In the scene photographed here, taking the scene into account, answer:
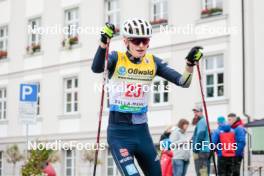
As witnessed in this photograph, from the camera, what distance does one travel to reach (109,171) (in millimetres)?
27891

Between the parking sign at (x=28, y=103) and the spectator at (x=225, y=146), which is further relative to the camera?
the parking sign at (x=28, y=103)

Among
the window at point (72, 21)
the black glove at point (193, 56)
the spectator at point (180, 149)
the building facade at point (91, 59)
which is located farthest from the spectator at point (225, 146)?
the window at point (72, 21)

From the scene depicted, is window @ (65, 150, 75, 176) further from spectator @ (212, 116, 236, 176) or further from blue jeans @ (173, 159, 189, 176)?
spectator @ (212, 116, 236, 176)

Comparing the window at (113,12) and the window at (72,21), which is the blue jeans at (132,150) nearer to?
the window at (113,12)

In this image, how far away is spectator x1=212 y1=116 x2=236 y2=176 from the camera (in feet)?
44.6

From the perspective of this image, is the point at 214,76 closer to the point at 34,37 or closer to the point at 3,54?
the point at 34,37

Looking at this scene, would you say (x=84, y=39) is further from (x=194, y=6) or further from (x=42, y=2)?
→ (x=194, y=6)

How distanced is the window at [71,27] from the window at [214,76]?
25.5ft

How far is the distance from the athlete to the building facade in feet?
52.9

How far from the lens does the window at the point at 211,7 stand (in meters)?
24.2

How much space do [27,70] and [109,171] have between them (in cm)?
794

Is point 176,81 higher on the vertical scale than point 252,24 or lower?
lower

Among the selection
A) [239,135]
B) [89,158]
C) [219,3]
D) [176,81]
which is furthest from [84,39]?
[176,81]

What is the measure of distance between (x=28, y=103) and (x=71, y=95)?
12.9 metres
